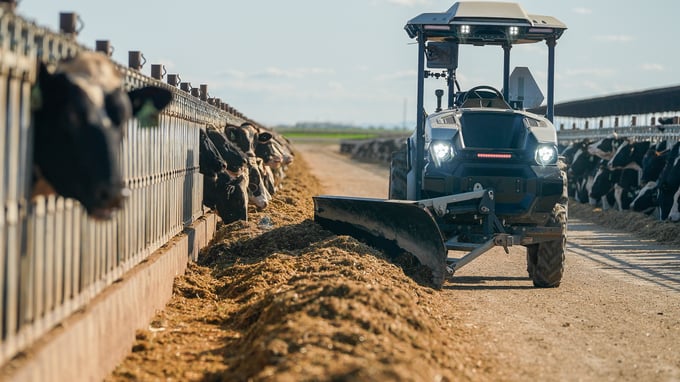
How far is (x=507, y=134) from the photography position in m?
14.6

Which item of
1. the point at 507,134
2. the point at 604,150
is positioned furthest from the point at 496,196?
the point at 604,150

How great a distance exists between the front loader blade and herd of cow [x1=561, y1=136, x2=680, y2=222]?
1024 cm

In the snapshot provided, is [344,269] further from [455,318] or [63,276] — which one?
[63,276]

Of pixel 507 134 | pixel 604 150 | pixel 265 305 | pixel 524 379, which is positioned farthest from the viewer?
pixel 604 150

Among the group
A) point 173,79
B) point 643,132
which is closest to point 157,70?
point 173,79

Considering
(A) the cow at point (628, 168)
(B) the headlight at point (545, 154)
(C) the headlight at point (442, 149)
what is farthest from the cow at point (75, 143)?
(A) the cow at point (628, 168)

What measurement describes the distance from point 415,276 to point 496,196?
65.0 inches

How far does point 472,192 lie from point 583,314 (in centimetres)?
253

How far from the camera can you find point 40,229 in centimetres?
680

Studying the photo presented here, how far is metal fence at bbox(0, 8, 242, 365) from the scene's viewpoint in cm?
614

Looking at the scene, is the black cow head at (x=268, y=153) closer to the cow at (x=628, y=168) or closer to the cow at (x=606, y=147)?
the cow at (x=628, y=168)

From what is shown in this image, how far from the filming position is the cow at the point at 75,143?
6.52 metres

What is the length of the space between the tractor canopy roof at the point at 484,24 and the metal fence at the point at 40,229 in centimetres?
563

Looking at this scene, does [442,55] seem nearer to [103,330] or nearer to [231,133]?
[231,133]
